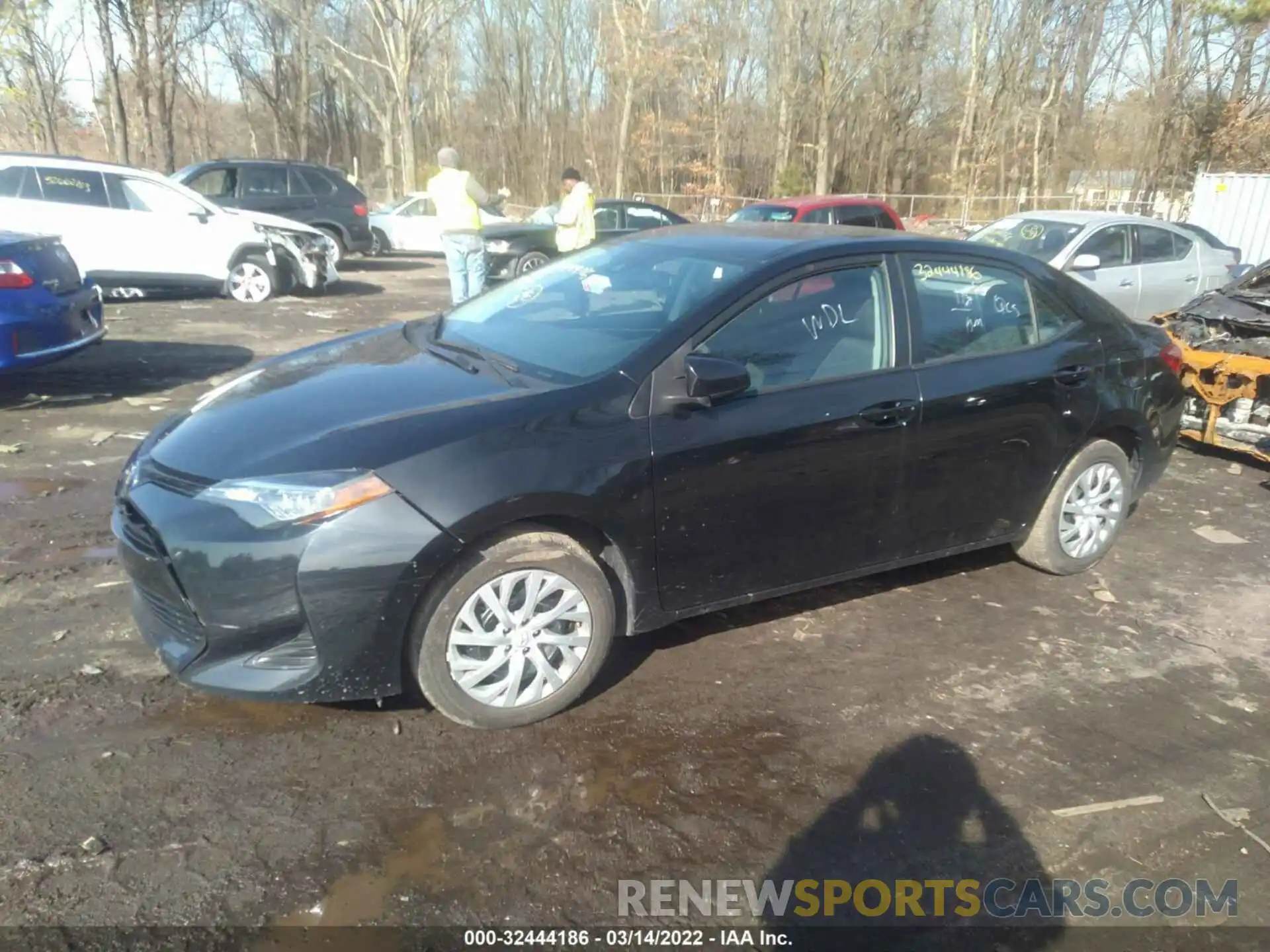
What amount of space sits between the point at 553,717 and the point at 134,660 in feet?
5.44

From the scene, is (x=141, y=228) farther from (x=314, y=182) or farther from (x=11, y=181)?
(x=314, y=182)

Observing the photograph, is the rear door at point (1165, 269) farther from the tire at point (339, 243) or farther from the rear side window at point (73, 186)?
the tire at point (339, 243)

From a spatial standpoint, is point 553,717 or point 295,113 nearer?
point 553,717

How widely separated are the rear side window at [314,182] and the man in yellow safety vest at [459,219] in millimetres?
7022

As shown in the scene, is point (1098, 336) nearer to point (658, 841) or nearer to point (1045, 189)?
point (658, 841)

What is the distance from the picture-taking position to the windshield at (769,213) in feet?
41.2

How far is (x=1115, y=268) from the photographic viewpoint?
966cm

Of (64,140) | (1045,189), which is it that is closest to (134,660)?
(1045,189)

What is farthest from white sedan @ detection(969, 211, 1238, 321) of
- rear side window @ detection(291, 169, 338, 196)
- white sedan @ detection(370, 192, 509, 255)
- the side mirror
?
white sedan @ detection(370, 192, 509, 255)

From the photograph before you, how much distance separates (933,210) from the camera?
1384 inches

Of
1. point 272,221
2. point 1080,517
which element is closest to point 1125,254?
point 1080,517

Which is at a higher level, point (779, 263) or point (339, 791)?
point (779, 263)

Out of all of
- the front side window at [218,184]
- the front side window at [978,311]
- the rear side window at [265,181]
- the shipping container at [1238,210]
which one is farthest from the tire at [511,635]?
the shipping container at [1238,210]

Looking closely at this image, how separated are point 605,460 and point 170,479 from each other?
4.83ft
